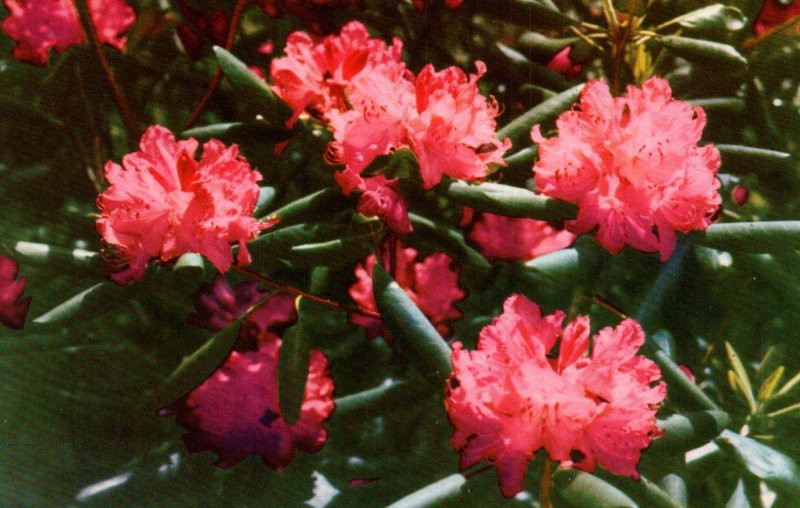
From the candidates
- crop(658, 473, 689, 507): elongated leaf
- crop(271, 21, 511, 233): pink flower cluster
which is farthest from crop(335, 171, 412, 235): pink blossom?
crop(658, 473, 689, 507): elongated leaf

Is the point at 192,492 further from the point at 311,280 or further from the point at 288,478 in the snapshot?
the point at 311,280

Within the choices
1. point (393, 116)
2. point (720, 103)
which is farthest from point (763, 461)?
point (393, 116)

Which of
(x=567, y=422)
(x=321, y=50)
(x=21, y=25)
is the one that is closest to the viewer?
(x=567, y=422)

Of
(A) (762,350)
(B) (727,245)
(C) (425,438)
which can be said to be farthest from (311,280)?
(A) (762,350)

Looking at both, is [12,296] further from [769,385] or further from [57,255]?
[769,385]

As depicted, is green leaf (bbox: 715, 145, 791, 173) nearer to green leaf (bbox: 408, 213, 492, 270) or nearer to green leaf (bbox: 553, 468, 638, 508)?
green leaf (bbox: 408, 213, 492, 270)

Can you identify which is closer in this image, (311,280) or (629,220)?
(629,220)

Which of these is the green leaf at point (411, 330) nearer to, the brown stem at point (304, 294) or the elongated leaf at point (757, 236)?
the brown stem at point (304, 294)
